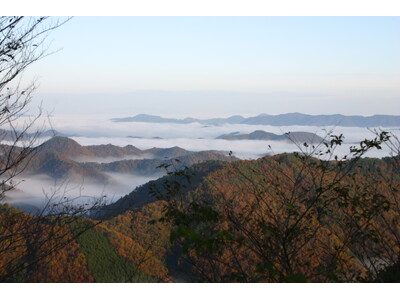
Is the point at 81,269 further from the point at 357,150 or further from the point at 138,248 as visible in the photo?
the point at 357,150

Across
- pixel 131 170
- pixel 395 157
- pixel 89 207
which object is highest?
pixel 395 157

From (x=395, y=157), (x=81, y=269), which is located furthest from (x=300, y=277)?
(x=81, y=269)

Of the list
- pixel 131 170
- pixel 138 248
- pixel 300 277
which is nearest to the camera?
pixel 300 277

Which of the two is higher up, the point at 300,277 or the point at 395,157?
the point at 395,157

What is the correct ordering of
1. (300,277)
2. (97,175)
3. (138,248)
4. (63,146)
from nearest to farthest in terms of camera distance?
(300,277) → (138,248) → (97,175) → (63,146)

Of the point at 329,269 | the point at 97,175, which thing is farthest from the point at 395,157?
the point at 97,175
